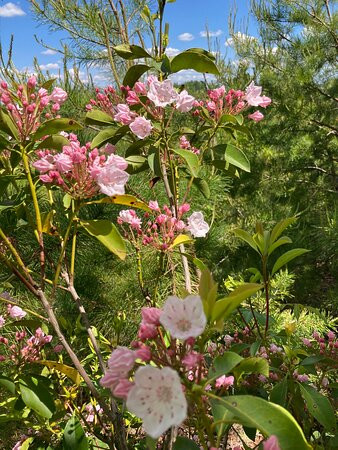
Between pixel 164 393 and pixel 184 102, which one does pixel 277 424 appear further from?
pixel 184 102

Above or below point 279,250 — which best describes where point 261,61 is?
above

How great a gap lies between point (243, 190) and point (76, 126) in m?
2.68

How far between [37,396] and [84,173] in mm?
375

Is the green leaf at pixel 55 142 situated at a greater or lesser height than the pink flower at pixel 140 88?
lesser

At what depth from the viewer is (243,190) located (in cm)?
316

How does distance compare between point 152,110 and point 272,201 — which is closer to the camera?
point 152,110

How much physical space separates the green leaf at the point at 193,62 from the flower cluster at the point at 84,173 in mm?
249

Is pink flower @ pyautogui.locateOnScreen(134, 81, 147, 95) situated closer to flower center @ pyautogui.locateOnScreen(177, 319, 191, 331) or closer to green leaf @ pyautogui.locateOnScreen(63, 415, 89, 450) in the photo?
flower center @ pyautogui.locateOnScreen(177, 319, 191, 331)

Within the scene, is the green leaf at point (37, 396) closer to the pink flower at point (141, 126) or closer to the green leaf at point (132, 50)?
the pink flower at point (141, 126)

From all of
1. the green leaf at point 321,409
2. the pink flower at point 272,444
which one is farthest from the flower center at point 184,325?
the green leaf at point 321,409

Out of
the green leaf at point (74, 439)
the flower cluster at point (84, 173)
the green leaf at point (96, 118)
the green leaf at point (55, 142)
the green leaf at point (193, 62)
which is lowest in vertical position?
the green leaf at point (74, 439)

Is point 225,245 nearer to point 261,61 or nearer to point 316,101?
point 316,101

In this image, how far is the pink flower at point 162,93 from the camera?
2.13 ft

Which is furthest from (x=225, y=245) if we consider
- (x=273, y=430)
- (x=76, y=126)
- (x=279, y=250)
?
(x=273, y=430)
